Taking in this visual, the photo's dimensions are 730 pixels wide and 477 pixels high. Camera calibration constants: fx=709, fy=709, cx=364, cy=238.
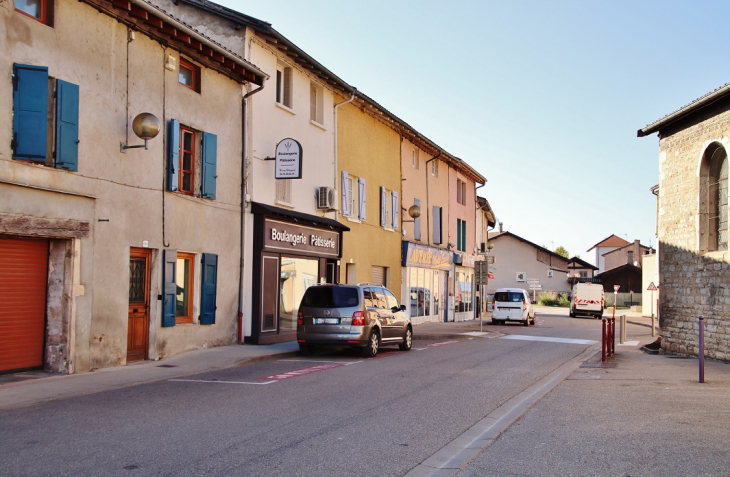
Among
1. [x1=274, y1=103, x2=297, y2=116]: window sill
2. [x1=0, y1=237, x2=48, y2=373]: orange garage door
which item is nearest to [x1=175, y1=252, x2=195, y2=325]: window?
[x1=0, y1=237, x2=48, y2=373]: orange garage door

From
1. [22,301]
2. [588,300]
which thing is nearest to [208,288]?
[22,301]

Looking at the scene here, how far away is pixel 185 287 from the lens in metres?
16.5

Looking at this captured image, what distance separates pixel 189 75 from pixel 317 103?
7.30 m

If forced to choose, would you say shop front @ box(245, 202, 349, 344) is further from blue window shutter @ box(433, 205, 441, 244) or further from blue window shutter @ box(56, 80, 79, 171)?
blue window shutter @ box(433, 205, 441, 244)

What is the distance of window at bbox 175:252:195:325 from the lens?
53.1ft

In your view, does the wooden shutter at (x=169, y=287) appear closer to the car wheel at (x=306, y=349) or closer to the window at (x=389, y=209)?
the car wheel at (x=306, y=349)

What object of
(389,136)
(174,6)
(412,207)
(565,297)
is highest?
(174,6)

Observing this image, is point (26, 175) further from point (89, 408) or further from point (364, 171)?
point (364, 171)

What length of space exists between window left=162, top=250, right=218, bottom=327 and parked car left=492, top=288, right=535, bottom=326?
72.8 ft

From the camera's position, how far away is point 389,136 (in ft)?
95.8

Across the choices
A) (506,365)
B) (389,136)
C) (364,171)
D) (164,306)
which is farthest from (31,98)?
(389,136)

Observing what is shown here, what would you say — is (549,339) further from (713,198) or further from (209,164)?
(209,164)

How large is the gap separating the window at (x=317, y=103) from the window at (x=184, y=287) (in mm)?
8147

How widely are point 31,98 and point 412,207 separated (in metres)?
20.0
